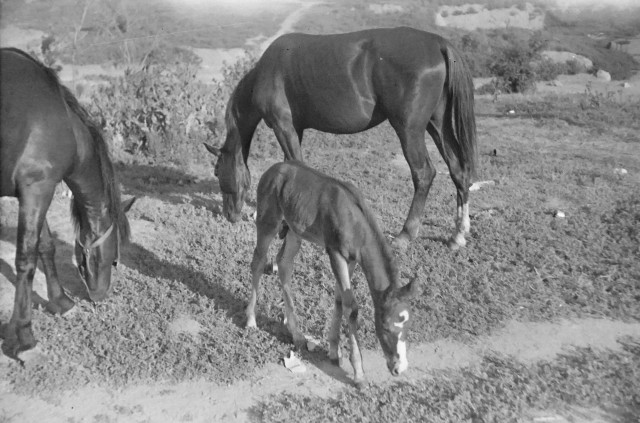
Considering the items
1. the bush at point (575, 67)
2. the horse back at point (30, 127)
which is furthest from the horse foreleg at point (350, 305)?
the bush at point (575, 67)

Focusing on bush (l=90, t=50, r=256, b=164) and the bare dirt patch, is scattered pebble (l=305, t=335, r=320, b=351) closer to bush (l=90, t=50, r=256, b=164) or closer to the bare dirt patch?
bush (l=90, t=50, r=256, b=164)

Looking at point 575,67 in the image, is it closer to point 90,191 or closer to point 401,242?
point 401,242

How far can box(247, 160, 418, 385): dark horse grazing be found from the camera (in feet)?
13.1

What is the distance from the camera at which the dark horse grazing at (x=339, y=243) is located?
4008 millimetres

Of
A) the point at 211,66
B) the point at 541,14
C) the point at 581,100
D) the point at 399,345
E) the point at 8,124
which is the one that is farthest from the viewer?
the point at 541,14

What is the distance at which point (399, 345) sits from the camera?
4.00m

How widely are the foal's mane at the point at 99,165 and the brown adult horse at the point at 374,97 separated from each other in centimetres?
221

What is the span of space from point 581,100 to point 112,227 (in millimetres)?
13041

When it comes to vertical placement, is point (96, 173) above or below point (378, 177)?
above

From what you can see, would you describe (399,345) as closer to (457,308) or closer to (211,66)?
(457,308)

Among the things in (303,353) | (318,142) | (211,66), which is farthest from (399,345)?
(211,66)

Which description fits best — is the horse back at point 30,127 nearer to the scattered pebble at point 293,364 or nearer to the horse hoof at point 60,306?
the horse hoof at point 60,306

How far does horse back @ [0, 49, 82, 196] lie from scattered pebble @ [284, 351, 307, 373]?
2.36m

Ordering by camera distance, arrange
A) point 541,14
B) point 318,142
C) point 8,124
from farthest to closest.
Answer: point 541,14
point 318,142
point 8,124
